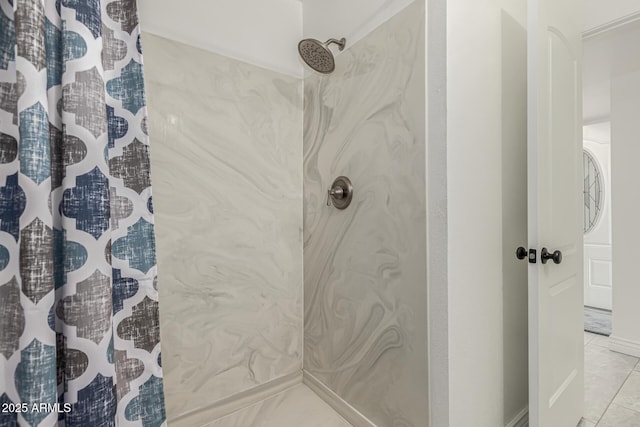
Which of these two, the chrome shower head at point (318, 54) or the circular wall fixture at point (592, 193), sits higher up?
the chrome shower head at point (318, 54)

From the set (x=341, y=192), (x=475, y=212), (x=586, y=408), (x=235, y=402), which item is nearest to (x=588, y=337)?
(x=586, y=408)

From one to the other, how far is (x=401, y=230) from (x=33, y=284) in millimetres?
1130

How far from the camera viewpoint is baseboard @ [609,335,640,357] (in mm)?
2264

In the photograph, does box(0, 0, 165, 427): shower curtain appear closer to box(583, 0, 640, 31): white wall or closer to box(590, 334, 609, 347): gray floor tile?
box(583, 0, 640, 31): white wall

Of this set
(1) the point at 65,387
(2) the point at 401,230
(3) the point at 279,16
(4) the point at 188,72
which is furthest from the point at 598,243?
(1) the point at 65,387

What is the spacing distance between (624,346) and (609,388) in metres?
0.78

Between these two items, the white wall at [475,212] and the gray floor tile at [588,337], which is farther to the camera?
the gray floor tile at [588,337]

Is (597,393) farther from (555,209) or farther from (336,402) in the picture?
(336,402)

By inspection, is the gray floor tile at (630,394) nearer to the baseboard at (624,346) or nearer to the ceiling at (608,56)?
the baseboard at (624,346)

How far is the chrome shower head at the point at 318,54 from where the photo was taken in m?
1.38

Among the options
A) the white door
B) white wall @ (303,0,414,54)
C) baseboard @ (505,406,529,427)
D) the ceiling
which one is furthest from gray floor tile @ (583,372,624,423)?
white wall @ (303,0,414,54)

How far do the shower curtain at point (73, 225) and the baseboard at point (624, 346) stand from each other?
3245mm

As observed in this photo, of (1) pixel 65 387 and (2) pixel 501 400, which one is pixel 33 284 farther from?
(2) pixel 501 400

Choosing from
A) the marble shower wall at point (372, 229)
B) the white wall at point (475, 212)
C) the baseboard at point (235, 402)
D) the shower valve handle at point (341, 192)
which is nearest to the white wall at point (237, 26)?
the marble shower wall at point (372, 229)
